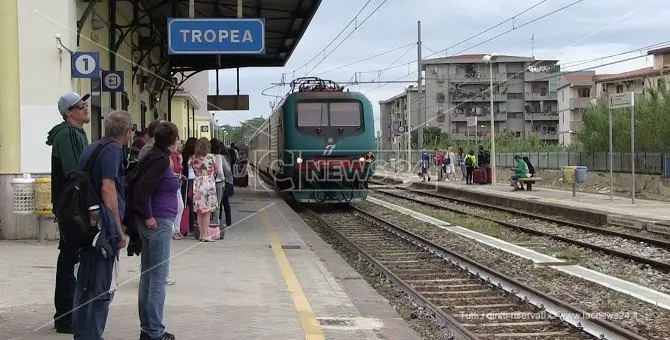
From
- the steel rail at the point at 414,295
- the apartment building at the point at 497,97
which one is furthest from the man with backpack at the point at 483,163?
the apartment building at the point at 497,97

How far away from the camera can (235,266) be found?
9.83m

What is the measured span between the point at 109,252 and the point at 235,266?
488 cm

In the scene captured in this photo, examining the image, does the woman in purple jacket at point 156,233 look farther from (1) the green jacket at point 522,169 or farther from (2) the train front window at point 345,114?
(1) the green jacket at point 522,169

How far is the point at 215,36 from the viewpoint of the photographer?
14.5 meters

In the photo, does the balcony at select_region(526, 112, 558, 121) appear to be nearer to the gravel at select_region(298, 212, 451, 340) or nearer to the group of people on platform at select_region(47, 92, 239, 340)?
the gravel at select_region(298, 212, 451, 340)

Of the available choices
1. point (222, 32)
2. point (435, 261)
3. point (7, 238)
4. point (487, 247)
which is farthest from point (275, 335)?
point (222, 32)

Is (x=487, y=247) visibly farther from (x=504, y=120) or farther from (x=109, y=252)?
(x=504, y=120)

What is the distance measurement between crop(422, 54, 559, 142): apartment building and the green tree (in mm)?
57766

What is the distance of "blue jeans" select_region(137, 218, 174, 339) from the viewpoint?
5.53 m

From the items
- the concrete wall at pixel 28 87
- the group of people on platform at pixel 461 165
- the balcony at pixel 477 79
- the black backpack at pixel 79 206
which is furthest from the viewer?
the balcony at pixel 477 79

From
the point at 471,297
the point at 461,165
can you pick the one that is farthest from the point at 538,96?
the point at 471,297

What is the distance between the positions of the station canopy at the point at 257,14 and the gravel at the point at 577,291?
8357 mm

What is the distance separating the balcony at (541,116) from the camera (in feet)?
302

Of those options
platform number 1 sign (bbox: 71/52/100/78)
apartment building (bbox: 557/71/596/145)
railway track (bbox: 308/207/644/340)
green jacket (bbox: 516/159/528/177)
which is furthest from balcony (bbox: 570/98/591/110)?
platform number 1 sign (bbox: 71/52/100/78)
